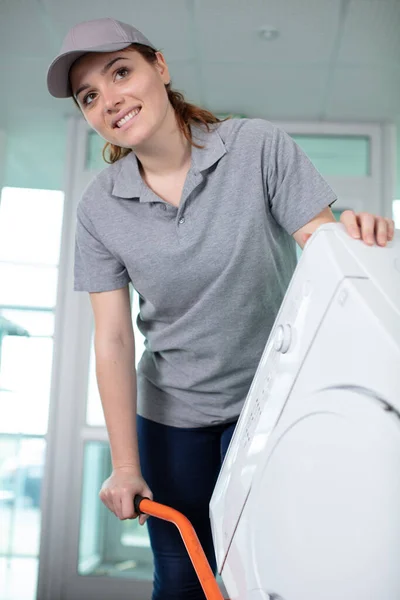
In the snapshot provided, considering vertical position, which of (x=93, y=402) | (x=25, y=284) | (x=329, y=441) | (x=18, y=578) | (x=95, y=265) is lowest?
(x=18, y=578)

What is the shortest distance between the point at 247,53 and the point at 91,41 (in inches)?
69.6

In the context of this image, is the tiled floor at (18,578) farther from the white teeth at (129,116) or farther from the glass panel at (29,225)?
the white teeth at (129,116)

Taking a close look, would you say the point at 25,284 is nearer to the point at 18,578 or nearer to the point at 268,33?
the point at 18,578

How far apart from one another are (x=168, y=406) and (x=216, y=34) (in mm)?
1840

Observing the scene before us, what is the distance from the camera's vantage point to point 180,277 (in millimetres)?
1108

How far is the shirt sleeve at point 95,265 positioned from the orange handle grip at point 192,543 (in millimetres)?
418

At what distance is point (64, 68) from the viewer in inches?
44.4

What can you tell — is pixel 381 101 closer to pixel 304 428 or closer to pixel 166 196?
pixel 166 196

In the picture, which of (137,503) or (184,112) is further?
(184,112)

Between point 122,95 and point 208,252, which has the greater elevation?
point 122,95

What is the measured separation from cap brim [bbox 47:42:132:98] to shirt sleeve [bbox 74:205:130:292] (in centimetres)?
23

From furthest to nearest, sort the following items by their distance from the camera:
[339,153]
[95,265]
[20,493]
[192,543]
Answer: [20,493]
[339,153]
[95,265]
[192,543]

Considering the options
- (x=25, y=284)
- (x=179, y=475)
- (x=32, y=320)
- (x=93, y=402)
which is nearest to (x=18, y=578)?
(x=93, y=402)

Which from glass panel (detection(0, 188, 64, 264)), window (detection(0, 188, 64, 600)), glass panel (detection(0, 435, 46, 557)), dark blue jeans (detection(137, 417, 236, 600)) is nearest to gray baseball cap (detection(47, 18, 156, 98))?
dark blue jeans (detection(137, 417, 236, 600))
